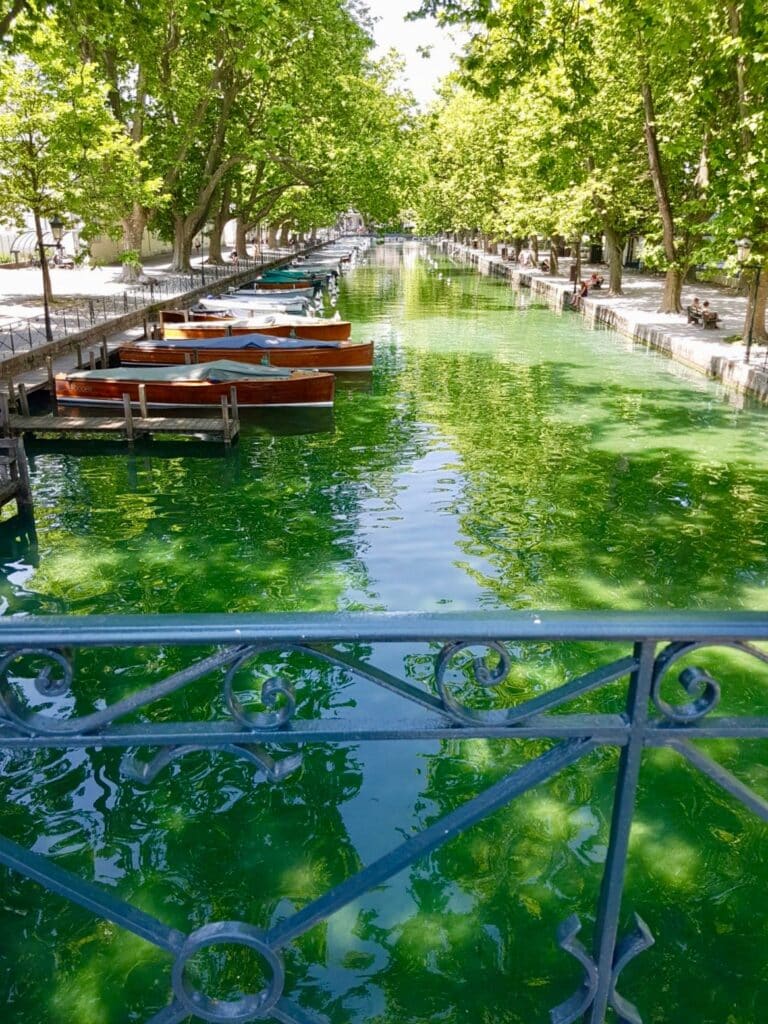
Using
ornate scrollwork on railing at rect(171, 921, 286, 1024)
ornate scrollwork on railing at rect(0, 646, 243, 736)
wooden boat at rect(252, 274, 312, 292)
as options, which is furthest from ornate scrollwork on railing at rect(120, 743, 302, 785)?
wooden boat at rect(252, 274, 312, 292)

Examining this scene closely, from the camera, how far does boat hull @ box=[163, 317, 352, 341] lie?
24672mm

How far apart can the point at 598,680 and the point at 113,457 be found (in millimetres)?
15168

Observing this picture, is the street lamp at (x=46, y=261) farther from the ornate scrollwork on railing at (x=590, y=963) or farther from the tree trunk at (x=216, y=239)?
the tree trunk at (x=216, y=239)

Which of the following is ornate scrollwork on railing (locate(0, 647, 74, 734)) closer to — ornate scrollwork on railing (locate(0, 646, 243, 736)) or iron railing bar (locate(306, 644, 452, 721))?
ornate scrollwork on railing (locate(0, 646, 243, 736))

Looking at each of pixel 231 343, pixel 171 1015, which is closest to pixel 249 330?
pixel 231 343

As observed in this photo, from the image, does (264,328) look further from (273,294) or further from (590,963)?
(590,963)

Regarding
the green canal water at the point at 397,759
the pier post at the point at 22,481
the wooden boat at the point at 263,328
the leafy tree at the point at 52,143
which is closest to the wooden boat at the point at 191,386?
the green canal water at the point at 397,759

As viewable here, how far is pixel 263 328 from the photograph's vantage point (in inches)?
989

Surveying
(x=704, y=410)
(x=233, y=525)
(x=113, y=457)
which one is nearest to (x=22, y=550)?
(x=233, y=525)

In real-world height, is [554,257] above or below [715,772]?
above

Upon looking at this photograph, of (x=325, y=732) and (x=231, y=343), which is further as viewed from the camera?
(x=231, y=343)

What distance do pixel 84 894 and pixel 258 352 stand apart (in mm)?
20500

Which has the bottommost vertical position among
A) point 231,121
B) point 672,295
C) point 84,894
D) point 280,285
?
point 84,894

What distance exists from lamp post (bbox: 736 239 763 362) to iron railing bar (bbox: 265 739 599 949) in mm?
20741
